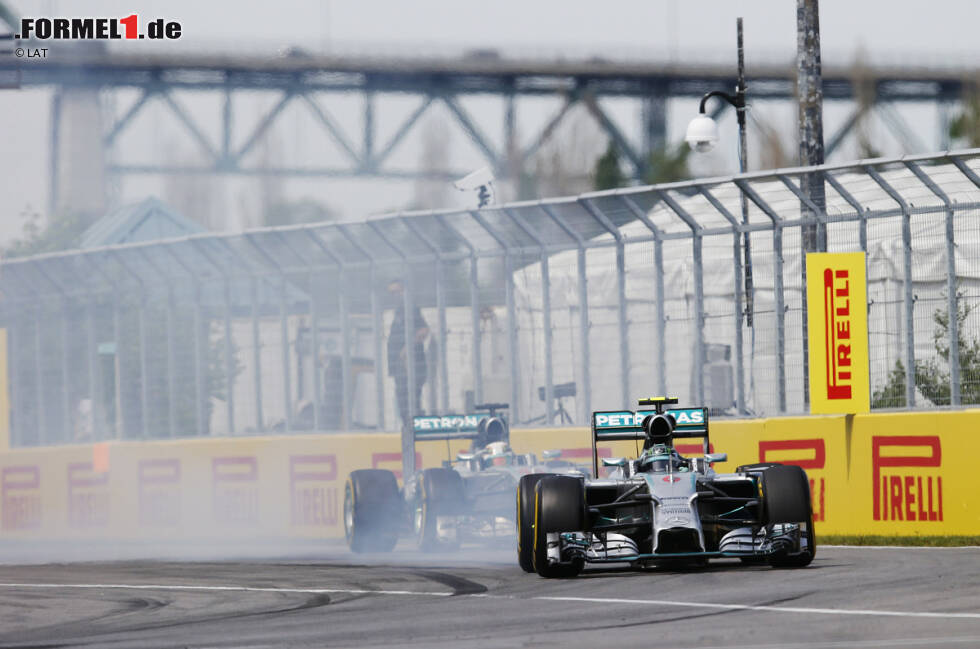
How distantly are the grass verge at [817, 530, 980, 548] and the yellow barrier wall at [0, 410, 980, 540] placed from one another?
0.29 feet

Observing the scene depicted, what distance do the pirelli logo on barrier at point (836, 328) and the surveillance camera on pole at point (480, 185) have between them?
876cm

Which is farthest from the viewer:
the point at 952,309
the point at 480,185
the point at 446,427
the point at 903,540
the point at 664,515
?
the point at 480,185

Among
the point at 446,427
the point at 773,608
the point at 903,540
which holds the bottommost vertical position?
the point at 903,540

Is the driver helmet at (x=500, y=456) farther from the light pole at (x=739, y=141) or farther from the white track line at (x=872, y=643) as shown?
the white track line at (x=872, y=643)

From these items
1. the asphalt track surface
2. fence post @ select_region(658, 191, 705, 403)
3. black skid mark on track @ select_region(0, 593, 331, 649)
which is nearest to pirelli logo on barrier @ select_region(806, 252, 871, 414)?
fence post @ select_region(658, 191, 705, 403)

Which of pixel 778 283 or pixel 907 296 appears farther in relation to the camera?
pixel 778 283

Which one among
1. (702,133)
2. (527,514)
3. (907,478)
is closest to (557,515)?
(527,514)

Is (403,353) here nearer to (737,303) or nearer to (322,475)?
(322,475)

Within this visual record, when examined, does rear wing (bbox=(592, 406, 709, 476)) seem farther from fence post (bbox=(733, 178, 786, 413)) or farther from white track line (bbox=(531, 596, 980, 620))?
fence post (bbox=(733, 178, 786, 413))

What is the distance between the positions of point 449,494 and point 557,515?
5184 mm

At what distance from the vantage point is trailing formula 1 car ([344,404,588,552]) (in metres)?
18.0

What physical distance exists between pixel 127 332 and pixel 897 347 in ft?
43.1

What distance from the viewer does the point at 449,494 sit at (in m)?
18.0

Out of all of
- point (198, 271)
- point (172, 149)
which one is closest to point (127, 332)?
point (198, 271)
